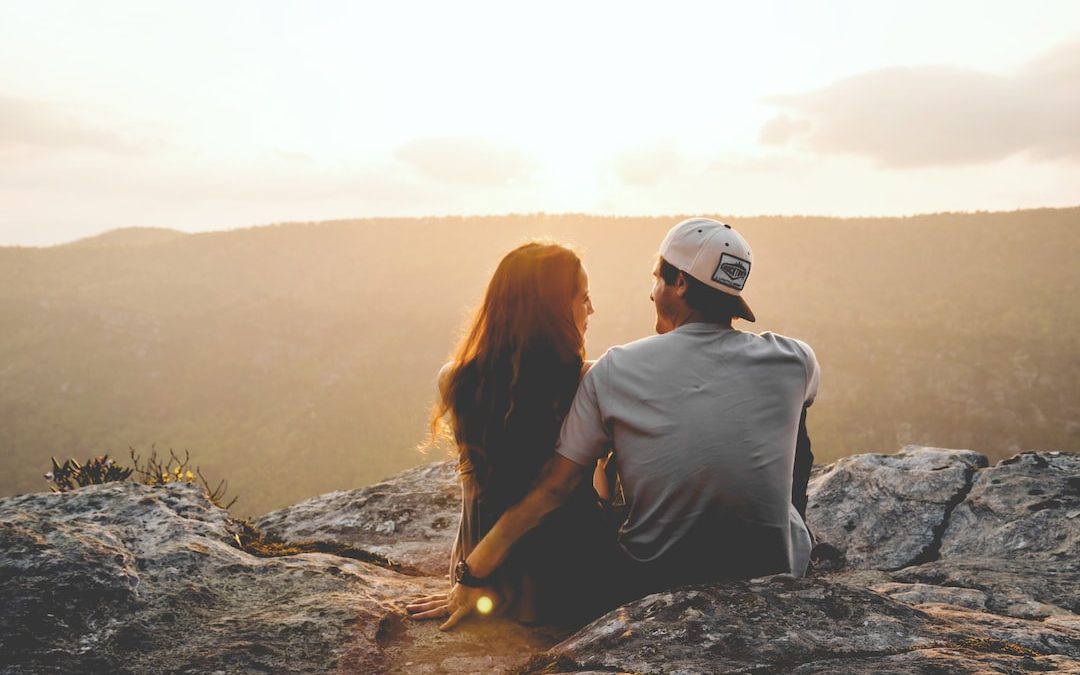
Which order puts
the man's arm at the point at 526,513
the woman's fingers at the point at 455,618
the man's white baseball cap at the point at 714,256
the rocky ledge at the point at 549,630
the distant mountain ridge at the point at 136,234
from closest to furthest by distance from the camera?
the rocky ledge at the point at 549,630 → the man's white baseball cap at the point at 714,256 → the man's arm at the point at 526,513 → the woman's fingers at the point at 455,618 → the distant mountain ridge at the point at 136,234

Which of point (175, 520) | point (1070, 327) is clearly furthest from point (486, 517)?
point (1070, 327)

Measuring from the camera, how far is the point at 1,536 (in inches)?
126

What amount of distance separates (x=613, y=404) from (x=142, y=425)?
32.1m

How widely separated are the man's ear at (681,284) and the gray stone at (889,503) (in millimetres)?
3123

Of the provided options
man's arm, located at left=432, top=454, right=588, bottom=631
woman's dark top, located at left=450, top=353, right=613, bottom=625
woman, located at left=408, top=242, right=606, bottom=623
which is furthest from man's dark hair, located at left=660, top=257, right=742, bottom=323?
man's arm, located at left=432, top=454, right=588, bottom=631

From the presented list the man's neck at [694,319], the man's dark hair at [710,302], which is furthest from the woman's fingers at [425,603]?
the man's dark hair at [710,302]

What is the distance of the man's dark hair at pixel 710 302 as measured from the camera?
118 inches

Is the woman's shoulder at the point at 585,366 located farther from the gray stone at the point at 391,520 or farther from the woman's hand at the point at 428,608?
the gray stone at the point at 391,520

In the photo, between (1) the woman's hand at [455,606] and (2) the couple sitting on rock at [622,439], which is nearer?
(2) the couple sitting on rock at [622,439]

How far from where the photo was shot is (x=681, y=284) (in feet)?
10.1

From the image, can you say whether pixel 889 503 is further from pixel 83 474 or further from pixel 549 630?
pixel 83 474

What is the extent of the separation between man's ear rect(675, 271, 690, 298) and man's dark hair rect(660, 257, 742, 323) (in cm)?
1

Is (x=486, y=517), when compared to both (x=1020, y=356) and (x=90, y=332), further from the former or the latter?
(x=90, y=332)

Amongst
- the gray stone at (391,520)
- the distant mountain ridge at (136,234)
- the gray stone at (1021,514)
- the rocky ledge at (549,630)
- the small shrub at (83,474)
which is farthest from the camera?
the distant mountain ridge at (136,234)
